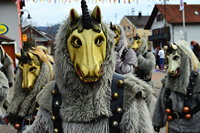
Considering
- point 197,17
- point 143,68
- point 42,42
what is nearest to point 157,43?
point 197,17

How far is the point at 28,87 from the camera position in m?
2.91

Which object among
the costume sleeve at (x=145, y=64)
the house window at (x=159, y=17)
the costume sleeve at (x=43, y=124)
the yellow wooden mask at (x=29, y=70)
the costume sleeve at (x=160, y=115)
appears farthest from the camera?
the house window at (x=159, y=17)

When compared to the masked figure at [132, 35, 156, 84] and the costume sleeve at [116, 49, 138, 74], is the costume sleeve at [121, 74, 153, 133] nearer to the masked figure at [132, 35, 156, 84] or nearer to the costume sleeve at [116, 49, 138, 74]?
the costume sleeve at [116, 49, 138, 74]

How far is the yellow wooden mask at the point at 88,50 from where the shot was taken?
166cm

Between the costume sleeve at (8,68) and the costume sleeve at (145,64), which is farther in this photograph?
the costume sleeve at (8,68)

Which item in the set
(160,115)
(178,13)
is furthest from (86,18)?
(178,13)

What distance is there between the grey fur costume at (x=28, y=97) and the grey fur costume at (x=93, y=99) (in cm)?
114

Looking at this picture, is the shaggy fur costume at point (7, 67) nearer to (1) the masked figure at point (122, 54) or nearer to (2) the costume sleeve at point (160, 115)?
(1) the masked figure at point (122, 54)

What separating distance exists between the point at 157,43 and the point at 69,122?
142 feet

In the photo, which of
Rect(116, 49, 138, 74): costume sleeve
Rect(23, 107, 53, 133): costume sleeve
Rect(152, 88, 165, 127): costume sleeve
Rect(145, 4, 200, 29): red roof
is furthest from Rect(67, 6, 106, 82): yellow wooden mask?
Rect(145, 4, 200, 29): red roof

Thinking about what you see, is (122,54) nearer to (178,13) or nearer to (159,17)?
(178,13)

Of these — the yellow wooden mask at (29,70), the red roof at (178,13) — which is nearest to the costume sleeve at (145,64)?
the yellow wooden mask at (29,70)

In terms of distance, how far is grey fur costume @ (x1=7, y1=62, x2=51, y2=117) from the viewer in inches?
115

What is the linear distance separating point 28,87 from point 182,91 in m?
1.86
